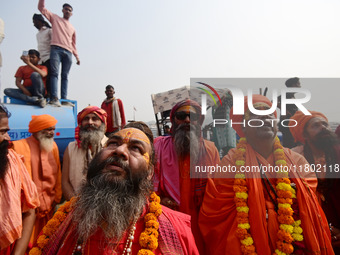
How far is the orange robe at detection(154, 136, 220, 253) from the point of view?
8.73 feet

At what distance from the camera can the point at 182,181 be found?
279 cm

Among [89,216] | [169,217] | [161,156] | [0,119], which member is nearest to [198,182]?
[161,156]

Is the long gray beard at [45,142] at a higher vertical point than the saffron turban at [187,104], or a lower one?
lower

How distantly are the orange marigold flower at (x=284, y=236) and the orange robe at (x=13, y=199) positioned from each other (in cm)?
256

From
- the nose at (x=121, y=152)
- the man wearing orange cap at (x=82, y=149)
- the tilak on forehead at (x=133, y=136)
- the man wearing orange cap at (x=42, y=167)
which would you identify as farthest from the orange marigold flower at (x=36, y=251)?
the man wearing orange cap at (x=42, y=167)

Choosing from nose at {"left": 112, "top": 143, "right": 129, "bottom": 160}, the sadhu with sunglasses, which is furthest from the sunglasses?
nose at {"left": 112, "top": 143, "right": 129, "bottom": 160}

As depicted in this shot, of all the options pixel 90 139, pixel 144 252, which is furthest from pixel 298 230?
pixel 90 139

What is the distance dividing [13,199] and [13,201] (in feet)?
0.07

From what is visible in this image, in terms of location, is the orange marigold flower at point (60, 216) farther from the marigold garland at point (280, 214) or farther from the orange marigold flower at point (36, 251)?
the marigold garland at point (280, 214)

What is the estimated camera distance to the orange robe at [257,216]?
1.94 metres

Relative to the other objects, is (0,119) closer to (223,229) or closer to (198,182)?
(198,182)

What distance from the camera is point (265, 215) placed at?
2.02m

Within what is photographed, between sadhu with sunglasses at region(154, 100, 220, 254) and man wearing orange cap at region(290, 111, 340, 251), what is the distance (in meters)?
1.31

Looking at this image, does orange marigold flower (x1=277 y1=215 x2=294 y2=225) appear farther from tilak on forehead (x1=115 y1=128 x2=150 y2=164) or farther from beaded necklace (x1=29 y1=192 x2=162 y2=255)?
tilak on forehead (x1=115 y1=128 x2=150 y2=164)
